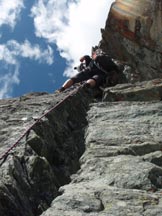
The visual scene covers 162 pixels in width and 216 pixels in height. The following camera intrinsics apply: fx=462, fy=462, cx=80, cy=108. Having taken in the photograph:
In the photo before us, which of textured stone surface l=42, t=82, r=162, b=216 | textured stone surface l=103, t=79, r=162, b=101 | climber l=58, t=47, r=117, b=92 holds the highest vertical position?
climber l=58, t=47, r=117, b=92

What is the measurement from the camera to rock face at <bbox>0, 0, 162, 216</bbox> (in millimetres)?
7477

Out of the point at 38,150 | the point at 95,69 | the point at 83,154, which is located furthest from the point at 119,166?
the point at 95,69

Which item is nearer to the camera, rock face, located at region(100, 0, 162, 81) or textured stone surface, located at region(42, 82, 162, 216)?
textured stone surface, located at region(42, 82, 162, 216)

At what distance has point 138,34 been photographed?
19391 mm

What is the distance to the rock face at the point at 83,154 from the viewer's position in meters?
7.48

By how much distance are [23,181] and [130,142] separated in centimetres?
240

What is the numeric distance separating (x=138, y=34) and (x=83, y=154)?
1082 cm

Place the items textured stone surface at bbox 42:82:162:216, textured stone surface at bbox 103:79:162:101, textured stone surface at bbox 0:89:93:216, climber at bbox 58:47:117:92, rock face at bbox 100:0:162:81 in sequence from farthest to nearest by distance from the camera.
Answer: rock face at bbox 100:0:162:81 < climber at bbox 58:47:117:92 < textured stone surface at bbox 103:79:162:101 < textured stone surface at bbox 0:89:93:216 < textured stone surface at bbox 42:82:162:216

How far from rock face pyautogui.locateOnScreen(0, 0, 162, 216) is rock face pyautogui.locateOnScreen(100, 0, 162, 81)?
185 inches

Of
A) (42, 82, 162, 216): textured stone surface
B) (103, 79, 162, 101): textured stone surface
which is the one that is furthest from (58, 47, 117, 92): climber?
(42, 82, 162, 216): textured stone surface

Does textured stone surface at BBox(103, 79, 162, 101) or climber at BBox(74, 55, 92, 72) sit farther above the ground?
climber at BBox(74, 55, 92, 72)

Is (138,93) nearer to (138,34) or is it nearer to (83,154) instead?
(83,154)

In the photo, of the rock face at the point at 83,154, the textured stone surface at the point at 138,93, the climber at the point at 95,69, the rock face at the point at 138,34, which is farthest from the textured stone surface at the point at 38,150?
the rock face at the point at 138,34

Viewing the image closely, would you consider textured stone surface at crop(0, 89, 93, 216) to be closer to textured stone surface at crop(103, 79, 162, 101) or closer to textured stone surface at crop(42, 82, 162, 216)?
textured stone surface at crop(42, 82, 162, 216)
